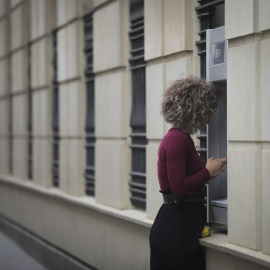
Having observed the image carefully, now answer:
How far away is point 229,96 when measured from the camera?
462 centimetres

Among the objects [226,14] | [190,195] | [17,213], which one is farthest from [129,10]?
[17,213]

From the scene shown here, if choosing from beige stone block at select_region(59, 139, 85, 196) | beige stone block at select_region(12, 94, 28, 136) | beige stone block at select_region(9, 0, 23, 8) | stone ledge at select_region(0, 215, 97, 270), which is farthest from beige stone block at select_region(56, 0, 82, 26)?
stone ledge at select_region(0, 215, 97, 270)

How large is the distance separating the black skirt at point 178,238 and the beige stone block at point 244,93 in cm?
67

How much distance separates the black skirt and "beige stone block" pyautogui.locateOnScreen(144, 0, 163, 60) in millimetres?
1802

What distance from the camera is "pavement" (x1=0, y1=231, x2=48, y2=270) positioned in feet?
28.8

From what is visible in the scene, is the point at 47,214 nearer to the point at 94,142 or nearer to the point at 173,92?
the point at 94,142

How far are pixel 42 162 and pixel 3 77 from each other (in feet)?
11.2

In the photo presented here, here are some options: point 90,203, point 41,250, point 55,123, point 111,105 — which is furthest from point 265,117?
point 41,250

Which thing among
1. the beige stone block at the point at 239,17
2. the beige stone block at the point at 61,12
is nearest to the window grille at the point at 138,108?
the beige stone block at the point at 239,17

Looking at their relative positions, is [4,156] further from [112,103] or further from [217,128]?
[217,128]

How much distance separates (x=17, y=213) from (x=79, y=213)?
3516mm

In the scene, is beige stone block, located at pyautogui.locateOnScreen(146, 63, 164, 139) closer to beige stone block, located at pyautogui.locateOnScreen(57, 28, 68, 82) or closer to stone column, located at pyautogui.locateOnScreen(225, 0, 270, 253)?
stone column, located at pyautogui.locateOnScreen(225, 0, 270, 253)

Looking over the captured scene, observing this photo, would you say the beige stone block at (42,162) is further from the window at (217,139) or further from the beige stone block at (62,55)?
the window at (217,139)

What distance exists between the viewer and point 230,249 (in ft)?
14.7
